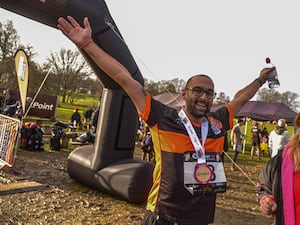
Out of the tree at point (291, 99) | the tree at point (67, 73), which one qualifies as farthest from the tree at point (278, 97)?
the tree at point (67, 73)

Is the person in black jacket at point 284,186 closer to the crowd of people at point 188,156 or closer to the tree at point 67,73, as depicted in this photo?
the crowd of people at point 188,156

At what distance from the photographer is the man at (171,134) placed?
1.97m

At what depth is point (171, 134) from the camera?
2.03m

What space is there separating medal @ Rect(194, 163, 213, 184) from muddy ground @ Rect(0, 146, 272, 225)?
105 inches

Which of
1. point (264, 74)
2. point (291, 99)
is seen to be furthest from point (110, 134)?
point (291, 99)

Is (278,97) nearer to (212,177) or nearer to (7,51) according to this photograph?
(7,51)

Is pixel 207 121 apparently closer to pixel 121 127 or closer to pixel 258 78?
pixel 258 78

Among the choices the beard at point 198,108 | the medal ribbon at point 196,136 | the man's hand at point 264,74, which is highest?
the man's hand at point 264,74

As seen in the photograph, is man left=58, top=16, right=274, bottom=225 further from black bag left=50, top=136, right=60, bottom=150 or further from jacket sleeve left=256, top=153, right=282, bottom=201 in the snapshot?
black bag left=50, top=136, right=60, bottom=150

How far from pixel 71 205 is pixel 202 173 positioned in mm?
3446

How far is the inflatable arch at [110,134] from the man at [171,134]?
2693 mm

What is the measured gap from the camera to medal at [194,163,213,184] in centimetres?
200

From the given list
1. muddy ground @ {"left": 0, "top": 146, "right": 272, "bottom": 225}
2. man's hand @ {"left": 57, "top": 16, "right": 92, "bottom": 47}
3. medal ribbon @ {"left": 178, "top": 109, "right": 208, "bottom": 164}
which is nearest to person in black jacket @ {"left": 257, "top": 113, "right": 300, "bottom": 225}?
medal ribbon @ {"left": 178, "top": 109, "right": 208, "bottom": 164}

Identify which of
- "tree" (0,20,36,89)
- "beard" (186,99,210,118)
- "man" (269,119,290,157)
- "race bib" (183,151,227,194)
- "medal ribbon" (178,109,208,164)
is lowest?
"race bib" (183,151,227,194)
